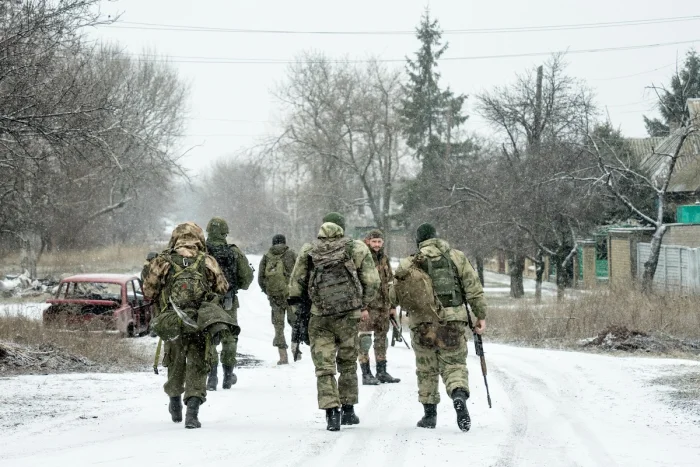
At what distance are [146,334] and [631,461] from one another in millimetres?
14529

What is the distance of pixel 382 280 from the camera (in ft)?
38.9

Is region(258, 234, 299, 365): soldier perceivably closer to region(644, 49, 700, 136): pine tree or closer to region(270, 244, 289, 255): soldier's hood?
region(270, 244, 289, 255): soldier's hood

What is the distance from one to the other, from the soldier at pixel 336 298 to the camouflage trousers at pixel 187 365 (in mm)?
939

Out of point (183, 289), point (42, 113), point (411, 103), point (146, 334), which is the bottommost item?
point (146, 334)

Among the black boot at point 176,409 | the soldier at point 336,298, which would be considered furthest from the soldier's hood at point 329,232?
the black boot at point 176,409

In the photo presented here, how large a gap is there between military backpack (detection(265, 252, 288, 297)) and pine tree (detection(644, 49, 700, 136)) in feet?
50.5

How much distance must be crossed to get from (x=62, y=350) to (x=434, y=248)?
736cm

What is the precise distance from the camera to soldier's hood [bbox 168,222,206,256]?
8.40 m

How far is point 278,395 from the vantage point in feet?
35.0

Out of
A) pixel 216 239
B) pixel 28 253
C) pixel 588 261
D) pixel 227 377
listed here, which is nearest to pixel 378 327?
pixel 227 377

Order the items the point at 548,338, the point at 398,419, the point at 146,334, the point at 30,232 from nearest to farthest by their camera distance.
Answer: the point at 398,419, the point at 548,338, the point at 146,334, the point at 30,232

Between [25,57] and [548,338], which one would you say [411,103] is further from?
[25,57]

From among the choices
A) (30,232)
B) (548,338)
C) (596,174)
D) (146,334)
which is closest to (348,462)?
(548,338)

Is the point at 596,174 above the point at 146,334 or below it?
above
